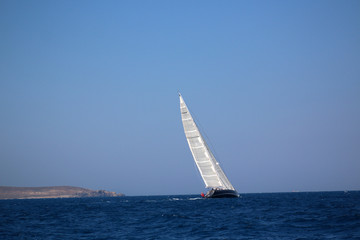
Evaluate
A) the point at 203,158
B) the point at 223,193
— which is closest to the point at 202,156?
the point at 203,158

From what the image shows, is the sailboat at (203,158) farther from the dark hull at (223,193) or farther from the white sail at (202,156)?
the dark hull at (223,193)

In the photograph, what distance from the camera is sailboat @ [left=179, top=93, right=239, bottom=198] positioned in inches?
2507

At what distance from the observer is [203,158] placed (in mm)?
64812

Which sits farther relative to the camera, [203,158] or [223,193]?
[203,158]

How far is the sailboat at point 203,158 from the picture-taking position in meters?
63.7

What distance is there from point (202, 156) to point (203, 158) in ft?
1.27

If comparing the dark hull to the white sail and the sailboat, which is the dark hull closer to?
the sailboat

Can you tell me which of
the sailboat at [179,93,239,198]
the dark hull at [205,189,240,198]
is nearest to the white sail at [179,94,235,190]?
the sailboat at [179,93,239,198]

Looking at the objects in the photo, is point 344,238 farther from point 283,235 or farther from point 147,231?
point 147,231

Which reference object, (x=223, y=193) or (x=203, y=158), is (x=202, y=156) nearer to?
(x=203, y=158)

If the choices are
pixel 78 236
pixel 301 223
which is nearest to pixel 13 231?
pixel 78 236

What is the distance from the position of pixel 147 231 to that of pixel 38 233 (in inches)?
312

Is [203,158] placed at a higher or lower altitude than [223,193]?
higher

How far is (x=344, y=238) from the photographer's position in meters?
21.1
